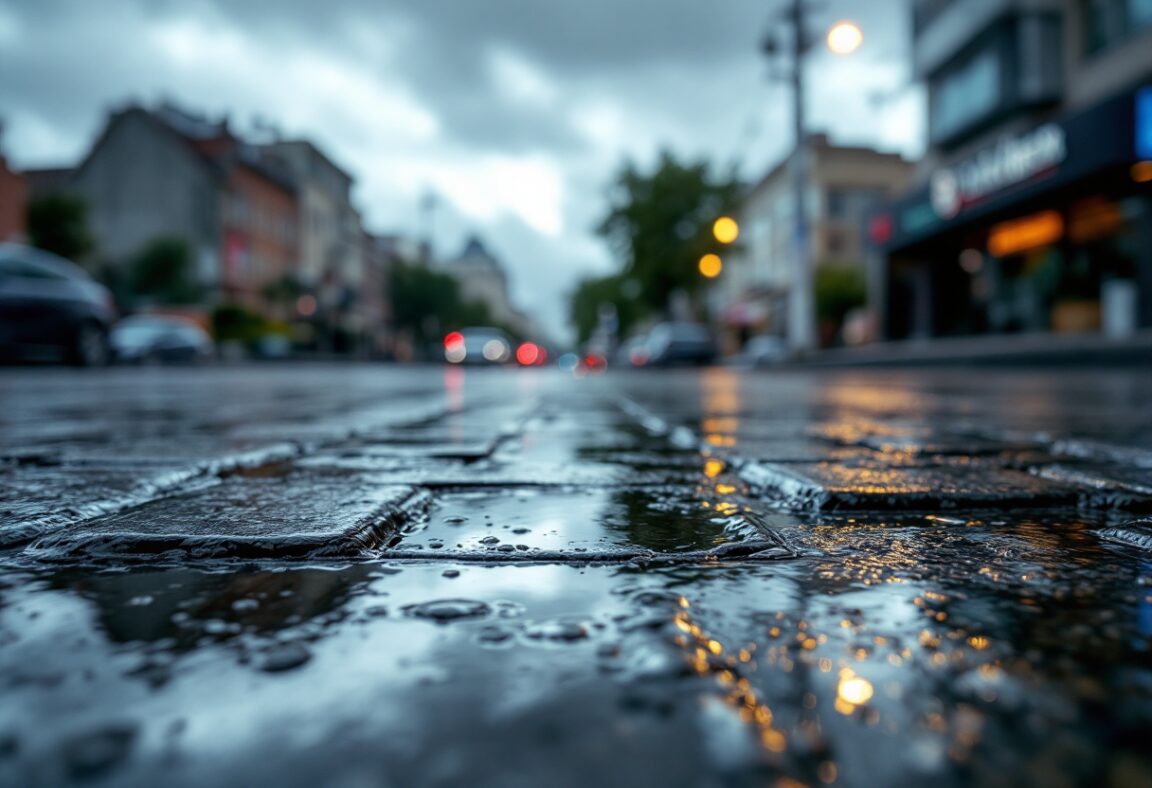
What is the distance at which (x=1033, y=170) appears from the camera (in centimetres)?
1552

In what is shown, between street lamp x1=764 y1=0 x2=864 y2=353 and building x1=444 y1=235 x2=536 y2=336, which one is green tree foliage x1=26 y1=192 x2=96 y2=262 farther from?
building x1=444 y1=235 x2=536 y2=336

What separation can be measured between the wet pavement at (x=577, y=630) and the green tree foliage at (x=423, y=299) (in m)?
65.9

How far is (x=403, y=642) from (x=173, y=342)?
2410cm

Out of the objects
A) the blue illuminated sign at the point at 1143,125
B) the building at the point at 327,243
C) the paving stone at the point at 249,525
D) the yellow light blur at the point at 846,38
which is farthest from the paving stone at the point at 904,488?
the building at the point at 327,243

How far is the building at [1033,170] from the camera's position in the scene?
13.8 meters

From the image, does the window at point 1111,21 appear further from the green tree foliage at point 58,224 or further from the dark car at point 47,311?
the green tree foliage at point 58,224

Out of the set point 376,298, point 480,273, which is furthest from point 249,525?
point 480,273

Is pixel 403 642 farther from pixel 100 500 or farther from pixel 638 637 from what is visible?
pixel 100 500

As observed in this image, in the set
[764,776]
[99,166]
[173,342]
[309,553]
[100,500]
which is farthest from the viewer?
[99,166]

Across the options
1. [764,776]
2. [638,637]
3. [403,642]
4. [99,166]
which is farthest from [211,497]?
[99,166]

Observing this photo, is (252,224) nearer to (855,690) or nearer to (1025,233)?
(1025,233)

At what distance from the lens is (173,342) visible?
22234 millimetres

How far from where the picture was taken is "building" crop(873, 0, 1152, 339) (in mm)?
13781

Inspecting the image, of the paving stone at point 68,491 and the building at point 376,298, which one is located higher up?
the building at point 376,298
